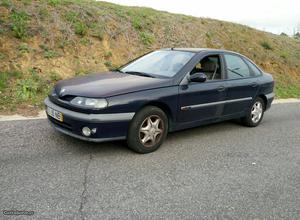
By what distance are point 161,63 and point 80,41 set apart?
5.54 m

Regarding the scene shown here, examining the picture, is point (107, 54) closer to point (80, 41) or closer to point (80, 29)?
point (80, 41)

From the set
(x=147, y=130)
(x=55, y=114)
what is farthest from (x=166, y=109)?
(x=55, y=114)

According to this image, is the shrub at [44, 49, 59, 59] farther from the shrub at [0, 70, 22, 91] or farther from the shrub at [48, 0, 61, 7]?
the shrub at [48, 0, 61, 7]

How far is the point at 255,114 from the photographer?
22.9 ft

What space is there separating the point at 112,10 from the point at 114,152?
916 cm

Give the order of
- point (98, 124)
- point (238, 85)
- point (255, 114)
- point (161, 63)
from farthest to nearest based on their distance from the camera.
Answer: point (255, 114) < point (238, 85) < point (161, 63) < point (98, 124)

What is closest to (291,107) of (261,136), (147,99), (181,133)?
(261,136)

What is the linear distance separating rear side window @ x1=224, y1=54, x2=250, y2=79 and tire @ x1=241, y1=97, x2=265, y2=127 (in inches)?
25.4

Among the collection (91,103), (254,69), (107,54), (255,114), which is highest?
(254,69)

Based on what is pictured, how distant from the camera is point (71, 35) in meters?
10.6

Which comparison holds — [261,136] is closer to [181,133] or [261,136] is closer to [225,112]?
[225,112]

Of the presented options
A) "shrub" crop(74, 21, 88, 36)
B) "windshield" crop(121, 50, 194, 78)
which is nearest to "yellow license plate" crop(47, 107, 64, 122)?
"windshield" crop(121, 50, 194, 78)

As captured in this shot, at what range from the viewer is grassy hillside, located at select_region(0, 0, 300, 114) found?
27.9ft

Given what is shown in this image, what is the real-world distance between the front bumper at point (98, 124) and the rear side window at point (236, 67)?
243 centimetres
